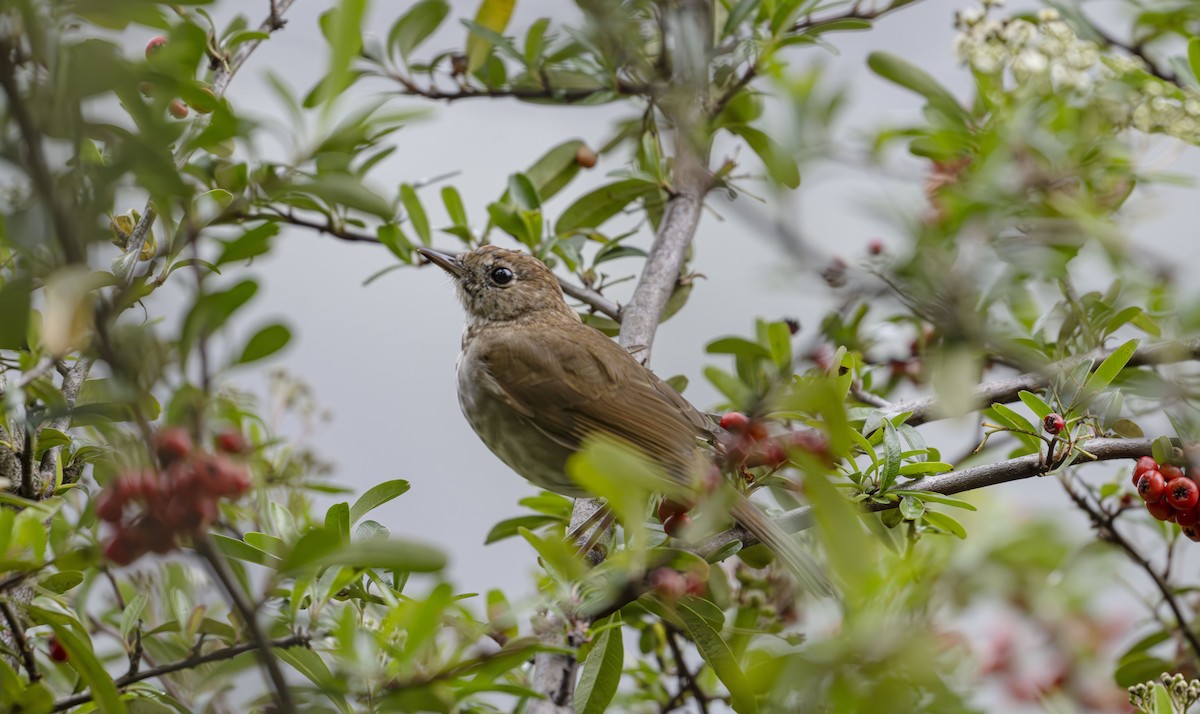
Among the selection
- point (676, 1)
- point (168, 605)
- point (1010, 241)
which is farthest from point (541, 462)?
point (1010, 241)

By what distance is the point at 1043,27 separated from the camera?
9.64 feet

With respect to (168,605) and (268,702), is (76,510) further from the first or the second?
(268,702)

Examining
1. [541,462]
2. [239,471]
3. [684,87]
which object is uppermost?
[684,87]

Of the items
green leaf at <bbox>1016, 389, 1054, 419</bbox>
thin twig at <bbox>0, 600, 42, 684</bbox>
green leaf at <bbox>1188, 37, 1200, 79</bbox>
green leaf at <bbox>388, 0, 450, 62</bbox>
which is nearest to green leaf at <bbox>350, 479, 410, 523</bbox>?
thin twig at <bbox>0, 600, 42, 684</bbox>

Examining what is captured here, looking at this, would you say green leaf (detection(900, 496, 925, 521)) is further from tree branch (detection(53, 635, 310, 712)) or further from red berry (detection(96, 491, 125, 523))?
red berry (detection(96, 491, 125, 523))

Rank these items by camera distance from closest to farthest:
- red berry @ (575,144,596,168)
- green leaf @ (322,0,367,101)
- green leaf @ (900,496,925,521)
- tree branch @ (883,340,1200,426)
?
1. green leaf @ (322,0,367,101)
2. green leaf @ (900,496,925,521)
3. tree branch @ (883,340,1200,426)
4. red berry @ (575,144,596,168)

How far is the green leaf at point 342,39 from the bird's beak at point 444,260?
1.99 m

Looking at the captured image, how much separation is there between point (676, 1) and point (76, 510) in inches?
72.9

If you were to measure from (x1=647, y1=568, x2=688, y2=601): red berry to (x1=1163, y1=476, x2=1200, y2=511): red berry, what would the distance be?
108 cm

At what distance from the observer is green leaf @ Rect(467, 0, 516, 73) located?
3.60 m

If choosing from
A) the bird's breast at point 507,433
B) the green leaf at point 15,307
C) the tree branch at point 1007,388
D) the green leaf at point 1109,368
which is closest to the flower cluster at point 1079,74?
the tree branch at point 1007,388

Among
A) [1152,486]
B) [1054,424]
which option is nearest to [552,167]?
[1054,424]

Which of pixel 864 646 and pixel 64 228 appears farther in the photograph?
pixel 864 646

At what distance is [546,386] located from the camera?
142 inches
